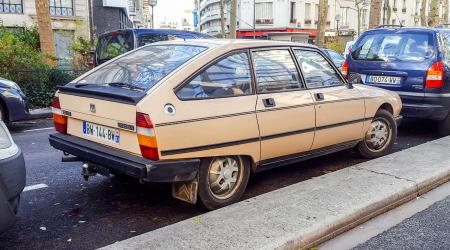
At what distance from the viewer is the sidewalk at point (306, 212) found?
3422 millimetres

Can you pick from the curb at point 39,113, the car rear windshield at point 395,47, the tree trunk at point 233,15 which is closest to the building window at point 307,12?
the tree trunk at point 233,15

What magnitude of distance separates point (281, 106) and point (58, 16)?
81.2ft

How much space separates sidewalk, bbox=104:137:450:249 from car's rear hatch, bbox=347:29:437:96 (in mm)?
2139

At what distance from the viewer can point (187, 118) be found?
3.80m

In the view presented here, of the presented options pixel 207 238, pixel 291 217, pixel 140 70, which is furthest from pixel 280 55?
pixel 207 238

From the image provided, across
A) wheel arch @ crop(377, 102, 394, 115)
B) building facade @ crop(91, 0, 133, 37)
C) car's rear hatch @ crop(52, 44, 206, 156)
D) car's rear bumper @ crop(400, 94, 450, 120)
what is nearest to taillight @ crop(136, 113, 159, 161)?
car's rear hatch @ crop(52, 44, 206, 156)

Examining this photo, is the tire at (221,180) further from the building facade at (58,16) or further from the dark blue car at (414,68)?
the building facade at (58,16)

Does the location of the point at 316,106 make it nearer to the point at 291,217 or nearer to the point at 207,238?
the point at 291,217

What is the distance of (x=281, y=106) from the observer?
4.52 meters

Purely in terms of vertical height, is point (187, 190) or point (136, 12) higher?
point (136, 12)

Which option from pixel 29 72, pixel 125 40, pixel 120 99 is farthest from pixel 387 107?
pixel 29 72

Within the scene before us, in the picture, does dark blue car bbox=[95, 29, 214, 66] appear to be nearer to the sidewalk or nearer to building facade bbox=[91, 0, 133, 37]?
the sidewalk

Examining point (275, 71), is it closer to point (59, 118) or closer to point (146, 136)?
point (146, 136)

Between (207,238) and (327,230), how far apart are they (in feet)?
3.34
